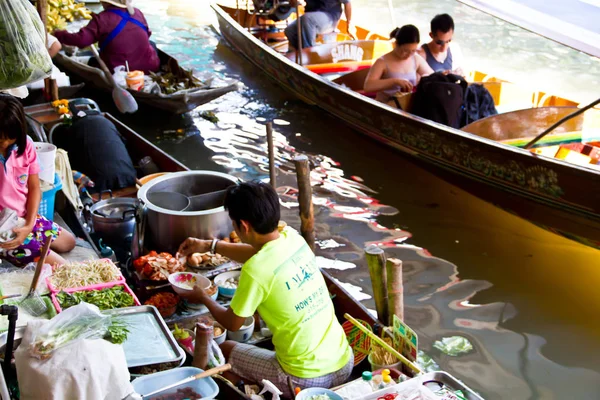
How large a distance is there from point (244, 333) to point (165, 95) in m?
4.72

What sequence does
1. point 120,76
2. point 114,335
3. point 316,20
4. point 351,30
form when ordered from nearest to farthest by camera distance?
point 114,335
point 120,76
point 316,20
point 351,30

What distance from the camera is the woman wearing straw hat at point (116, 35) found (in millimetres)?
7934

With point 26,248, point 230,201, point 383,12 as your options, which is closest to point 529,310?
point 230,201

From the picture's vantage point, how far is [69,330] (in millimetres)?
2459

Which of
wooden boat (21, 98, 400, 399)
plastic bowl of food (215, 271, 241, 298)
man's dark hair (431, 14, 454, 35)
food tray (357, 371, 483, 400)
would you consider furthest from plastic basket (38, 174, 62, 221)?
man's dark hair (431, 14, 454, 35)

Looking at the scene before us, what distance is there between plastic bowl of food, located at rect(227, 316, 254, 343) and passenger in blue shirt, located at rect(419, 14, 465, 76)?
438 centimetres

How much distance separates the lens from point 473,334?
4.69m

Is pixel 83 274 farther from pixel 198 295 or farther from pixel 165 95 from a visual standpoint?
pixel 165 95

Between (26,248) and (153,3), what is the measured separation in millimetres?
13403

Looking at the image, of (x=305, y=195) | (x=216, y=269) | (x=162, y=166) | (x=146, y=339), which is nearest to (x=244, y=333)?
(x=216, y=269)

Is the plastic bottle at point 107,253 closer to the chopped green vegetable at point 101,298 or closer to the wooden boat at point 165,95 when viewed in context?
the chopped green vegetable at point 101,298

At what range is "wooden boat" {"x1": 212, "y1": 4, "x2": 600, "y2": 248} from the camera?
506 centimetres

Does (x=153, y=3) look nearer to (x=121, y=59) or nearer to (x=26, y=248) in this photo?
(x=121, y=59)

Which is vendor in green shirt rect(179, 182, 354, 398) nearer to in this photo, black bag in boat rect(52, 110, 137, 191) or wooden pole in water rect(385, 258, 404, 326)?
wooden pole in water rect(385, 258, 404, 326)
